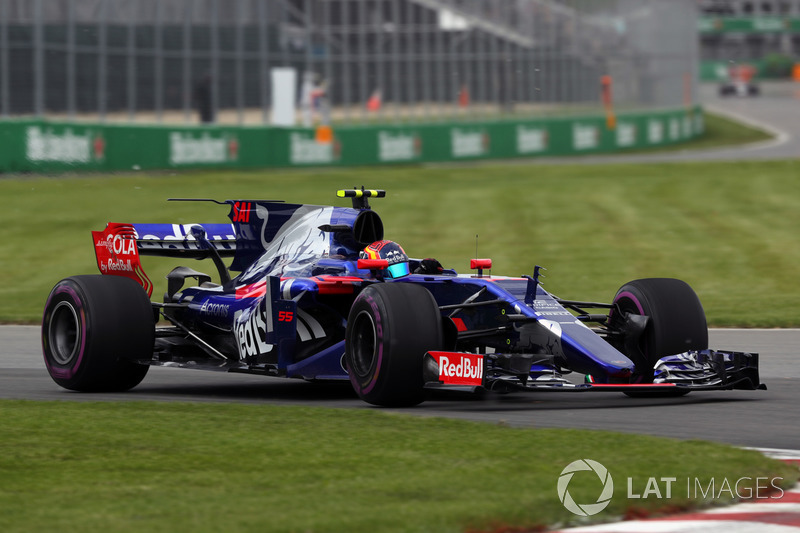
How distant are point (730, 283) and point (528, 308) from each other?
30.8 ft

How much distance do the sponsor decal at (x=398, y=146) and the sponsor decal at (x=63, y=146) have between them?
497 inches

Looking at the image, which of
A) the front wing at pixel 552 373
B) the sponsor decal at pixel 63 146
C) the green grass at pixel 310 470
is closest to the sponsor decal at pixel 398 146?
the sponsor decal at pixel 63 146

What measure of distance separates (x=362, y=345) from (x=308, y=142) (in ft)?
107

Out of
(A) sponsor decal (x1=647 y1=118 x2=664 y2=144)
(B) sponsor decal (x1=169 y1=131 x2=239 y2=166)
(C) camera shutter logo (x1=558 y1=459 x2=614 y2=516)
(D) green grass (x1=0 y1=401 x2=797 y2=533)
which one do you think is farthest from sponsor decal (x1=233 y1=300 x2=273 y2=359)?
(A) sponsor decal (x1=647 y1=118 x2=664 y2=144)

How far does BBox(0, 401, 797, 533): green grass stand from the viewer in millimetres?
6590

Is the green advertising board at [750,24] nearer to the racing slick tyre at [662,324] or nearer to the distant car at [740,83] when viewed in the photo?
the distant car at [740,83]

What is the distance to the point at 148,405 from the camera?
410 inches

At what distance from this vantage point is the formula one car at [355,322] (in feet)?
33.0

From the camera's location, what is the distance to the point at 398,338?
32.4 feet

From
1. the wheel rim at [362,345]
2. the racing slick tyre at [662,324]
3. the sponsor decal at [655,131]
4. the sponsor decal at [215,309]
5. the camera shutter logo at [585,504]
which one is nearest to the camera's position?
the camera shutter logo at [585,504]

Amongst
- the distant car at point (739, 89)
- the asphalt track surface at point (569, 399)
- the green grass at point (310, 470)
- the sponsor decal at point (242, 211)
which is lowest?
the asphalt track surface at point (569, 399)

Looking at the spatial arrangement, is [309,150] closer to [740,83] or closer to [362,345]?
[362,345]

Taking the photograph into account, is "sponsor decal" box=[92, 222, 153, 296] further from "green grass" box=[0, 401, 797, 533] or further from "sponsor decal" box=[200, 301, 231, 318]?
"green grass" box=[0, 401, 797, 533]

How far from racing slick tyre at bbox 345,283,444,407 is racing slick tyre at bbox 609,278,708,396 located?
1.82 m
